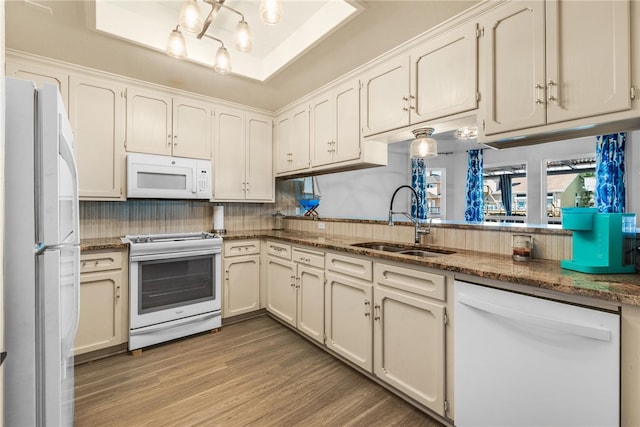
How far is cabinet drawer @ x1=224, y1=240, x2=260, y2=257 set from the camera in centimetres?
298

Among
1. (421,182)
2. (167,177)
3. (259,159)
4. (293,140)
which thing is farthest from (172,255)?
(421,182)

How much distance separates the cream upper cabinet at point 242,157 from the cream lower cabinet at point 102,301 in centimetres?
116

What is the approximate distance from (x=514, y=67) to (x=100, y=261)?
10.2 feet

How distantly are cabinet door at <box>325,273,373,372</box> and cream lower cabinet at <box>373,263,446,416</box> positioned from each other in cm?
7

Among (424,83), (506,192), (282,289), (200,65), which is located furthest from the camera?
(506,192)

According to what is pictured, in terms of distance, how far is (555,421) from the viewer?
1151mm

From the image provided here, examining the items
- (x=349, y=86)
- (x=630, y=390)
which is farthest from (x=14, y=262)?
(x=349, y=86)

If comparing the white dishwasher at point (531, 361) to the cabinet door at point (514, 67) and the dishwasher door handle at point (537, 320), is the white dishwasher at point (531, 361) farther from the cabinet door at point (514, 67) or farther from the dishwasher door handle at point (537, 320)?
the cabinet door at point (514, 67)

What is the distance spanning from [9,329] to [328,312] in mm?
1842

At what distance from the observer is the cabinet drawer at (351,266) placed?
6.45ft

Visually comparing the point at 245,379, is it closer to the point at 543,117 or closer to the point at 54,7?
the point at 543,117

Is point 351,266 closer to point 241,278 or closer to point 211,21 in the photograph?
point 241,278

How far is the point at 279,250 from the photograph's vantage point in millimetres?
2938

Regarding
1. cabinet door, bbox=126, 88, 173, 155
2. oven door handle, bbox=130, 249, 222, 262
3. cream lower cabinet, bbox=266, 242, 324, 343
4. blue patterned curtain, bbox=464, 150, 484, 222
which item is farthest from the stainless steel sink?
blue patterned curtain, bbox=464, 150, 484, 222
